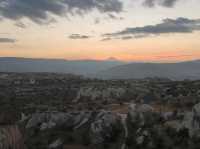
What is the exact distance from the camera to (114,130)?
27.3 meters

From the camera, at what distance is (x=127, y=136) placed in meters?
24.2

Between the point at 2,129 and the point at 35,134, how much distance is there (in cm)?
2014

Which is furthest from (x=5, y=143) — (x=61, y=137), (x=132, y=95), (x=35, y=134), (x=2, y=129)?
(x=132, y=95)

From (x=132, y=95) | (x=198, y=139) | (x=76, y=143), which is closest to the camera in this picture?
(x=198, y=139)

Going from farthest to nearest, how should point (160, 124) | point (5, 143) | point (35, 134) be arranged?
point (35, 134) → point (160, 124) → point (5, 143)

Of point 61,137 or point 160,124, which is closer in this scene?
point 160,124

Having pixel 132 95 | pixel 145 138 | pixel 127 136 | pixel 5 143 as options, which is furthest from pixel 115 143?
pixel 132 95

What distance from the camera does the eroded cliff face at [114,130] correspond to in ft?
73.6

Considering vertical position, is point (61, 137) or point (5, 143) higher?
point (5, 143)

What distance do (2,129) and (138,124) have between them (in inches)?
639

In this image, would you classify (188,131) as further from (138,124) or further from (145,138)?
(138,124)

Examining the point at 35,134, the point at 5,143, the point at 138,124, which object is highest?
the point at 5,143

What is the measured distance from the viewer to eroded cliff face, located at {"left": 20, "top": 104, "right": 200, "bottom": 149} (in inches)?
883

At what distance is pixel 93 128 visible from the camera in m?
27.7
